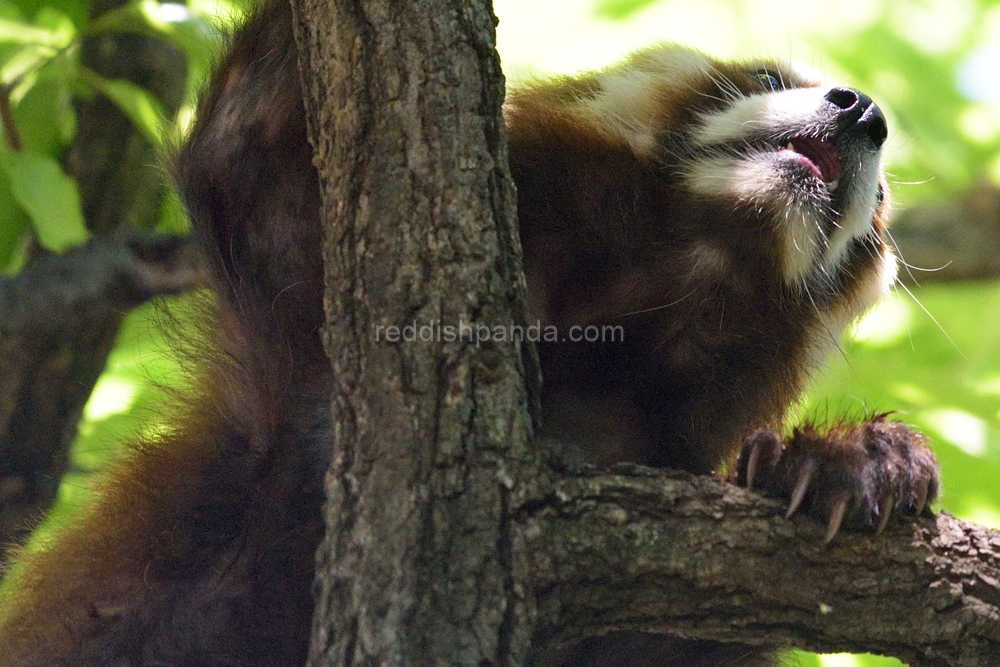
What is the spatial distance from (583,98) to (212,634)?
1.96m

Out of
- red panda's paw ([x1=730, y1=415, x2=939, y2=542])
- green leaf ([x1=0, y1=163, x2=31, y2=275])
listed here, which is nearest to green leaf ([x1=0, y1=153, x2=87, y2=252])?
green leaf ([x1=0, y1=163, x2=31, y2=275])

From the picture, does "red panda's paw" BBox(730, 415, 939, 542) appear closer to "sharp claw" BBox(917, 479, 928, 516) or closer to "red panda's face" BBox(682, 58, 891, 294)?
"sharp claw" BBox(917, 479, 928, 516)

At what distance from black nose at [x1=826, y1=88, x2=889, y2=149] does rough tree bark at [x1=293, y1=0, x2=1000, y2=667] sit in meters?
1.32

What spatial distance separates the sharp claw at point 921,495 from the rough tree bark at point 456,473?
28 centimetres

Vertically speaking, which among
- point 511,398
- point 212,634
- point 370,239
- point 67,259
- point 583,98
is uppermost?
point 583,98

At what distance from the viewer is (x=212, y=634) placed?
111 inches

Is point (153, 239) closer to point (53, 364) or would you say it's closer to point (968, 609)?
point (53, 364)

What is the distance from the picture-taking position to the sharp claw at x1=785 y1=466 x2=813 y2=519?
257cm

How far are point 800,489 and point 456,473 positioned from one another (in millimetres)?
909

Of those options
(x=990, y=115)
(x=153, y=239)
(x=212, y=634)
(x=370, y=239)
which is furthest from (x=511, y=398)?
(x=990, y=115)

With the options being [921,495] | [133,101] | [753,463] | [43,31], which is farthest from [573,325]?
[43,31]

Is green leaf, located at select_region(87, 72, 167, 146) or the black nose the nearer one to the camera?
the black nose

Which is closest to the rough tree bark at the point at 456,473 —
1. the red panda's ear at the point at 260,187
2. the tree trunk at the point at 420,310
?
the tree trunk at the point at 420,310

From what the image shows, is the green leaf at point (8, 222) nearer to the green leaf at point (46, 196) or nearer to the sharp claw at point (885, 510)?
the green leaf at point (46, 196)
